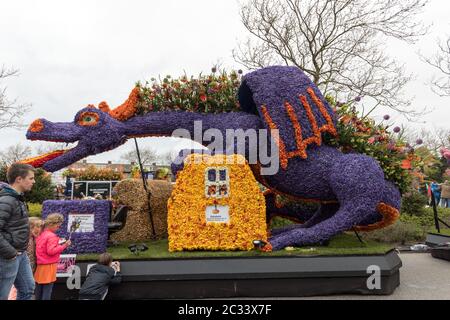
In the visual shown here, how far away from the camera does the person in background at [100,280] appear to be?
464cm

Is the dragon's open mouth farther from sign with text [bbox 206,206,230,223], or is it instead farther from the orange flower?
the orange flower

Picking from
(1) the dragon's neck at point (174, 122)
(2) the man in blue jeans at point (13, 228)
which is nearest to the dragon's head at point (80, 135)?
(1) the dragon's neck at point (174, 122)

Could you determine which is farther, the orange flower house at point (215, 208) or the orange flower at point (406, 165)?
the orange flower at point (406, 165)

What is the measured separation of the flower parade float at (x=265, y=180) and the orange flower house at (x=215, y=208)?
2 centimetres

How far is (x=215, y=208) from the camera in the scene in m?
6.02

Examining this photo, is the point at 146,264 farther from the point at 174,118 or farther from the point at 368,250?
the point at 368,250

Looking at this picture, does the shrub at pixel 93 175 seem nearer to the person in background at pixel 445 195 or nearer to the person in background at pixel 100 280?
the person in background at pixel 100 280

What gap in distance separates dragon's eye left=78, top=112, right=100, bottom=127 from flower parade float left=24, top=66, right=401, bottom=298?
17 mm

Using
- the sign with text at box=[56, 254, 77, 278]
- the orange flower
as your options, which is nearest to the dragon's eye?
the sign with text at box=[56, 254, 77, 278]

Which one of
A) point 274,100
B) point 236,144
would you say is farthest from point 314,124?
point 236,144

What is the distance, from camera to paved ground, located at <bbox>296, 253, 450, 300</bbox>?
215 inches

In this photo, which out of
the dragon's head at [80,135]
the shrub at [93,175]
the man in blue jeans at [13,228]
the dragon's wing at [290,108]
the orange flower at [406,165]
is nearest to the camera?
the man in blue jeans at [13,228]

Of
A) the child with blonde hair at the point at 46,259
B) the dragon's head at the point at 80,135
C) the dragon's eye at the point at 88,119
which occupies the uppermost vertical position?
the dragon's eye at the point at 88,119

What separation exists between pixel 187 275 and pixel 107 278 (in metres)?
1.03
